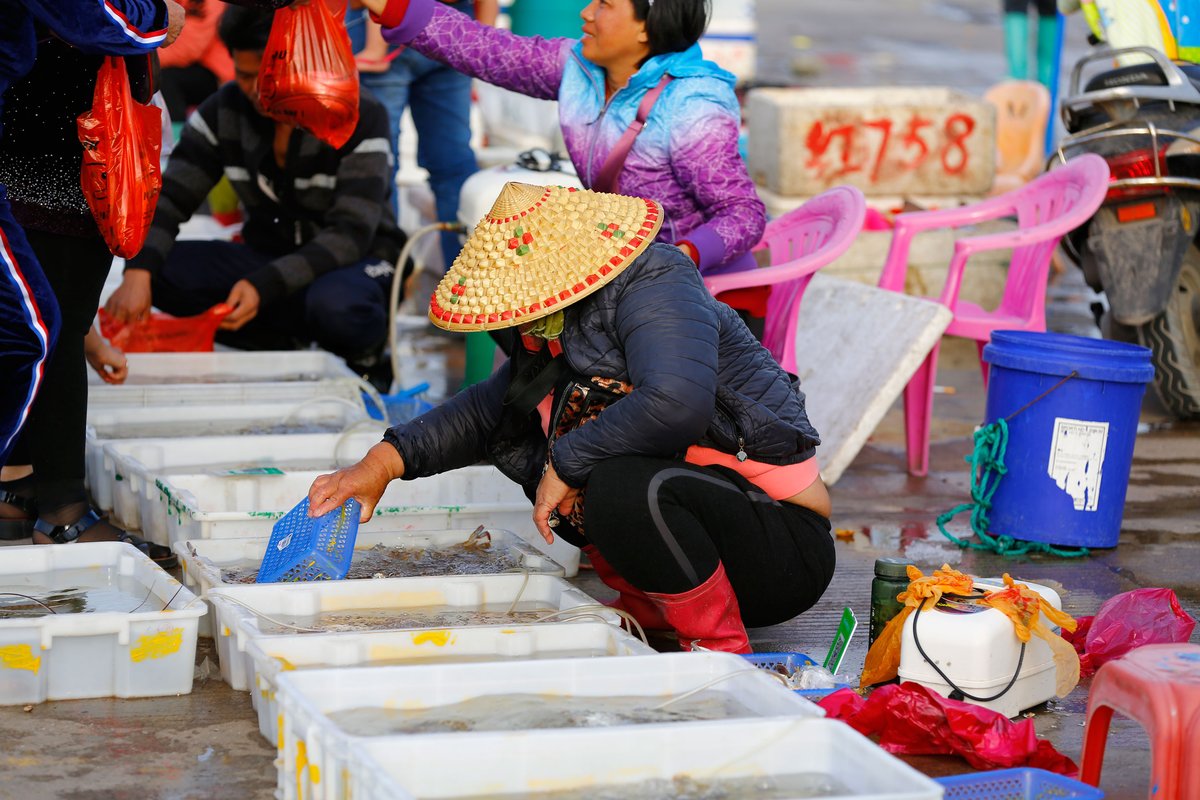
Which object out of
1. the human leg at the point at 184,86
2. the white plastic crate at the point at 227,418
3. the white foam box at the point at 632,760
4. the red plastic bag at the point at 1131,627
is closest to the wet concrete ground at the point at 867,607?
the red plastic bag at the point at 1131,627

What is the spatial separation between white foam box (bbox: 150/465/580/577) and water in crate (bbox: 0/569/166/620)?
26 cm

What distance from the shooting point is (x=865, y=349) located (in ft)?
16.6

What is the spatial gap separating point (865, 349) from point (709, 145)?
1116mm

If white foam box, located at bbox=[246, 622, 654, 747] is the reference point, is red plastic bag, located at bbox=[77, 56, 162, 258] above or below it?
above

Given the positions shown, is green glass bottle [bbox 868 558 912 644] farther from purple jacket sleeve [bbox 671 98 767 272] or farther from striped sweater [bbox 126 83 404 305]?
striped sweater [bbox 126 83 404 305]

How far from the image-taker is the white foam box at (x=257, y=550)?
11.3 feet

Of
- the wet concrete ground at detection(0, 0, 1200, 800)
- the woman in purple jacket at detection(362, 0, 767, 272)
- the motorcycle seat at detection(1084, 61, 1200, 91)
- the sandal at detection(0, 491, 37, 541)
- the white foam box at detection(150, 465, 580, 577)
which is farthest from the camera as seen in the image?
the motorcycle seat at detection(1084, 61, 1200, 91)

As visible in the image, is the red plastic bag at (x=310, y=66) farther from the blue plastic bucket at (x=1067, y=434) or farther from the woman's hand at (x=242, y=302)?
the blue plastic bucket at (x=1067, y=434)

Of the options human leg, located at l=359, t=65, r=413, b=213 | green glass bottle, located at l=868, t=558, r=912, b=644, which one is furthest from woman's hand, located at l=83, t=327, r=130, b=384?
green glass bottle, located at l=868, t=558, r=912, b=644

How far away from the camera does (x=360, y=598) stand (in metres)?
3.35

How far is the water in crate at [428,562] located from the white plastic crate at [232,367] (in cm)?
148

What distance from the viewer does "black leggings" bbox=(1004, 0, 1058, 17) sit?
11.3 metres

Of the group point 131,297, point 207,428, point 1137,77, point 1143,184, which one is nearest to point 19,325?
point 207,428

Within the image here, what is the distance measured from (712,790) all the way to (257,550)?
1.63 m
